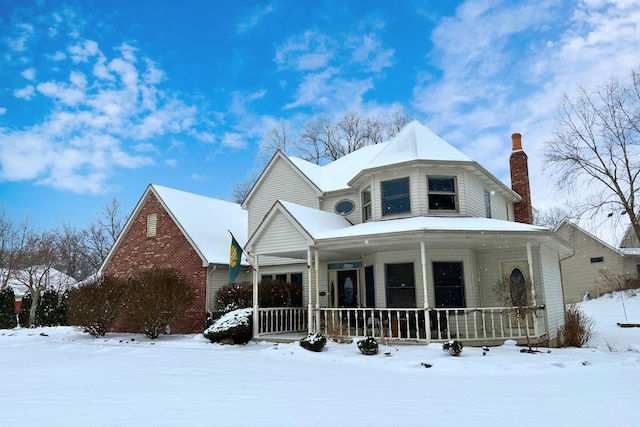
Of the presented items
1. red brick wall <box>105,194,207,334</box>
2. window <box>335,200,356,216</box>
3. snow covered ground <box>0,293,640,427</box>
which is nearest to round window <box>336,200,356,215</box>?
window <box>335,200,356,216</box>

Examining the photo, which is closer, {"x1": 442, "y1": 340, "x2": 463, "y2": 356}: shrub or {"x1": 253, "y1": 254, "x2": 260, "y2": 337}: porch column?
{"x1": 442, "y1": 340, "x2": 463, "y2": 356}: shrub

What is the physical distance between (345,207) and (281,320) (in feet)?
16.9

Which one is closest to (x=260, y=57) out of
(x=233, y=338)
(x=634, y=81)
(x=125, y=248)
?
(x=125, y=248)

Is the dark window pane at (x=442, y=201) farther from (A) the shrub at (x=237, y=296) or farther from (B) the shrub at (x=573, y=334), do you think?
(A) the shrub at (x=237, y=296)

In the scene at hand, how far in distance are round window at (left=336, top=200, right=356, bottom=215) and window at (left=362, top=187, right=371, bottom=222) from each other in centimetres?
96

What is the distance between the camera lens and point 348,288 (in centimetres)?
1759

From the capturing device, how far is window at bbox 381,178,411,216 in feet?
50.6

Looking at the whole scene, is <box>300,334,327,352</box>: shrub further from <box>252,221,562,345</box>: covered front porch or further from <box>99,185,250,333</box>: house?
<box>99,185,250,333</box>: house

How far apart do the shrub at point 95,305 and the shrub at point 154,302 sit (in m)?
0.82

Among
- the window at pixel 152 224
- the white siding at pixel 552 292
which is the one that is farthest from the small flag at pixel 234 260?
the white siding at pixel 552 292

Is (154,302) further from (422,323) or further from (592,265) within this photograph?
(592,265)

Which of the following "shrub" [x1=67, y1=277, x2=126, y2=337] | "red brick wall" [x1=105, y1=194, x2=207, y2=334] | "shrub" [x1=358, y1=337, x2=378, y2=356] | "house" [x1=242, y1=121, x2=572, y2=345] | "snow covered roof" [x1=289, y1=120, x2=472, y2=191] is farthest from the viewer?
"red brick wall" [x1=105, y1=194, x2=207, y2=334]

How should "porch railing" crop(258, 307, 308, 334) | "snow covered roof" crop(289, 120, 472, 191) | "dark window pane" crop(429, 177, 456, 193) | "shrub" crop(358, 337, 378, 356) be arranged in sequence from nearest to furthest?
"shrub" crop(358, 337, 378, 356)
"dark window pane" crop(429, 177, 456, 193)
"snow covered roof" crop(289, 120, 472, 191)
"porch railing" crop(258, 307, 308, 334)

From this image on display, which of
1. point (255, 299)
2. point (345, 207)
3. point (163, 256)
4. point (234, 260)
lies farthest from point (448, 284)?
point (163, 256)
